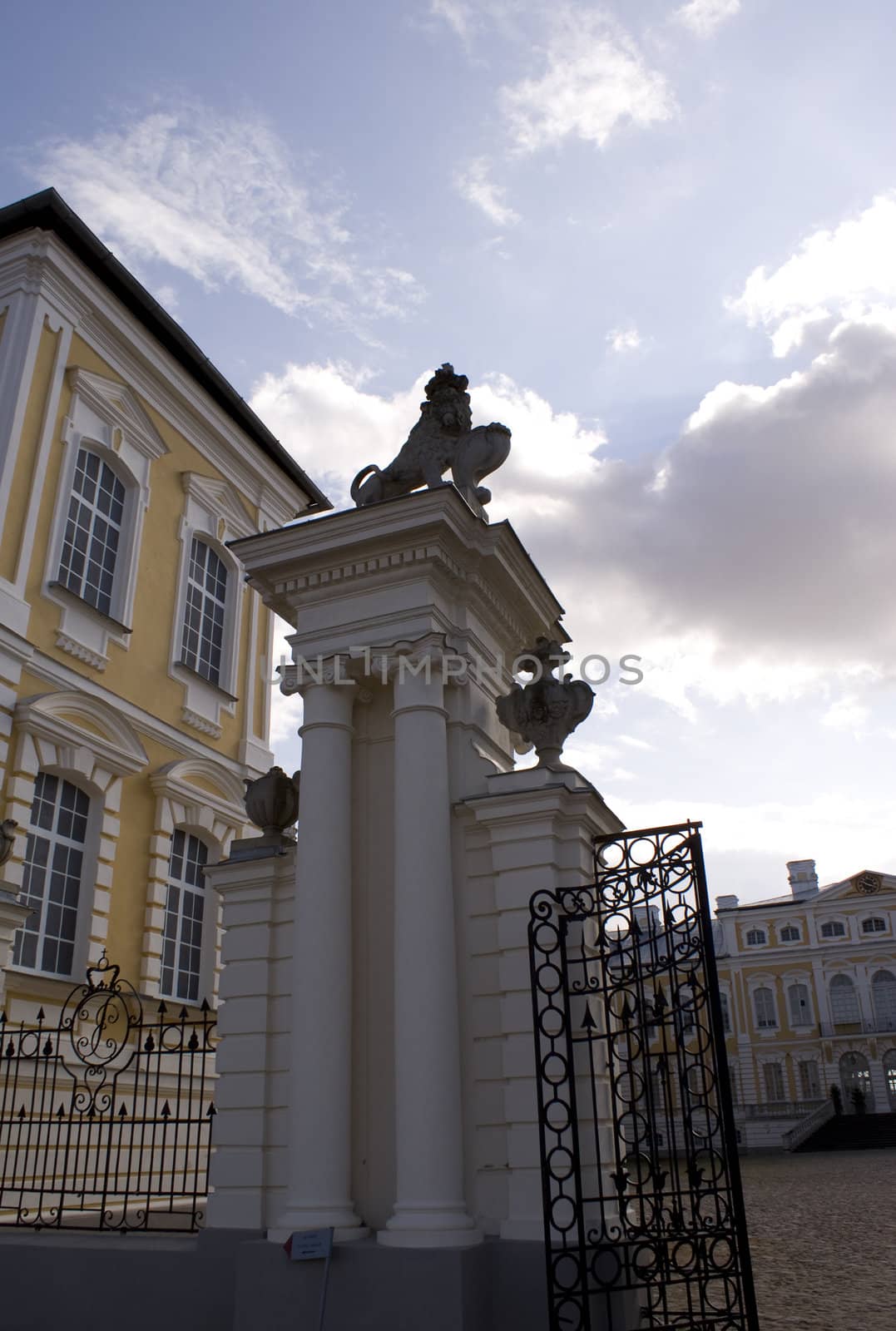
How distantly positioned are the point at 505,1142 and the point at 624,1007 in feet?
3.85

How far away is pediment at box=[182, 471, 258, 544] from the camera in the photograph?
1753 centimetres

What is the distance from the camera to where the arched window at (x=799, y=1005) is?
54.9 m

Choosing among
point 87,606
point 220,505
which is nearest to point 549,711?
point 87,606

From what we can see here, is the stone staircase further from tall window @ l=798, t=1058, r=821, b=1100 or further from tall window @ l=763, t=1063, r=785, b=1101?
tall window @ l=763, t=1063, r=785, b=1101

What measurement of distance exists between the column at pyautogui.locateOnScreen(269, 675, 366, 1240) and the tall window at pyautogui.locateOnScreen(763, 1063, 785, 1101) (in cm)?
5452

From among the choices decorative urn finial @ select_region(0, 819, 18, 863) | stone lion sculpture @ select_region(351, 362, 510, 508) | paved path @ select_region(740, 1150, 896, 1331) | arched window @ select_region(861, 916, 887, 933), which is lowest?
paved path @ select_region(740, 1150, 896, 1331)

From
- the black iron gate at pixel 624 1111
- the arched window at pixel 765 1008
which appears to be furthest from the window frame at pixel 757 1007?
the black iron gate at pixel 624 1111

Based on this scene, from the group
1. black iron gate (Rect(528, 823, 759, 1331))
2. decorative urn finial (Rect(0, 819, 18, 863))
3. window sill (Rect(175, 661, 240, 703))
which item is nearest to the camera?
black iron gate (Rect(528, 823, 759, 1331))

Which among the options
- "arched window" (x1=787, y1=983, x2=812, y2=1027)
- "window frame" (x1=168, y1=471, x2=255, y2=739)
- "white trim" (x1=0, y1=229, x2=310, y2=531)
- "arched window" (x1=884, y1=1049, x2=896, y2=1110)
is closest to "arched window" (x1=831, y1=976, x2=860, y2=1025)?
"arched window" (x1=787, y1=983, x2=812, y2=1027)

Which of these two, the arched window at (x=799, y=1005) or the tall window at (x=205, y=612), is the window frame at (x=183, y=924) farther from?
the arched window at (x=799, y=1005)

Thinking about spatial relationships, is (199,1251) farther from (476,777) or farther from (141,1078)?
(141,1078)

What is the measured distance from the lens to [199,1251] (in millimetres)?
6477

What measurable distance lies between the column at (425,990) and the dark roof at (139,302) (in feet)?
36.4

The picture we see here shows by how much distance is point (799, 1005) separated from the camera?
182 ft
